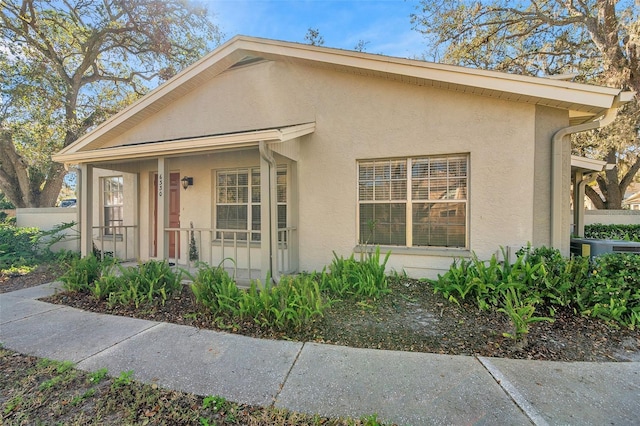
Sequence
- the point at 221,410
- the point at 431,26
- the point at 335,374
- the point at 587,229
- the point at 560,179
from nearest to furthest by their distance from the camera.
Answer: the point at 221,410 → the point at 335,374 → the point at 560,179 → the point at 587,229 → the point at 431,26

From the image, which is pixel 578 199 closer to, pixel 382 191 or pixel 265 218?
pixel 382 191

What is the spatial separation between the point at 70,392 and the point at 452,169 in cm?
595

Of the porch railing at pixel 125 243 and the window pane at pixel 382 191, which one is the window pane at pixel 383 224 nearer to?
the window pane at pixel 382 191

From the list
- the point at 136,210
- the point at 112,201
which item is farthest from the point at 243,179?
the point at 112,201

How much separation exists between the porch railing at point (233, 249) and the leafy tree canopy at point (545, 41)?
10095 mm

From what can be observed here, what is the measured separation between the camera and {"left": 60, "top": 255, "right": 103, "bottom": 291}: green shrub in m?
5.47

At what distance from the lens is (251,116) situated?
681 cm

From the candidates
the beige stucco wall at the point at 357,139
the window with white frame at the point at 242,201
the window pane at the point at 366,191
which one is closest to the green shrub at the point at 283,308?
the beige stucco wall at the point at 357,139

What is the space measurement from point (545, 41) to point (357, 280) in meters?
13.1

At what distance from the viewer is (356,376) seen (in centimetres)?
288

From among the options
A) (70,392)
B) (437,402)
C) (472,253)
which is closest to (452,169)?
(472,253)

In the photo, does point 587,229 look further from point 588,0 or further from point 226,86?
point 226,86

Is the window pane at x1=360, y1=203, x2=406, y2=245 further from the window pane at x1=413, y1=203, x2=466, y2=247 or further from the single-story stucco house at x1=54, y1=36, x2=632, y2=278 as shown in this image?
the window pane at x1=413, y1=203, x2=466, y2=247

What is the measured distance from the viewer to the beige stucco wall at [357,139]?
5035 millimetres
